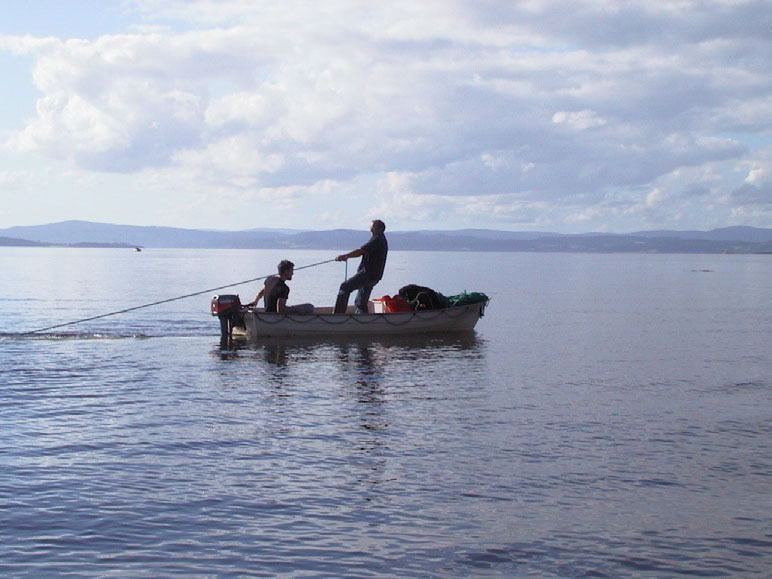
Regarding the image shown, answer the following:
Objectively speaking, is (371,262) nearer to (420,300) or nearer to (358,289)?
(358,289)

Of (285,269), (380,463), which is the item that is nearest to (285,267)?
(285,269)

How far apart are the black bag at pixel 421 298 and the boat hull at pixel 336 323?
372mm

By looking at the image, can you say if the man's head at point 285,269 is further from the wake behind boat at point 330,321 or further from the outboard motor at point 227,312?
the outboard motor at point 227,312

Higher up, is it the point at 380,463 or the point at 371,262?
the point at 371,262

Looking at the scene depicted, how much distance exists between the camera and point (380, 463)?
11.4m

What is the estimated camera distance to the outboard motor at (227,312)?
82.7ft

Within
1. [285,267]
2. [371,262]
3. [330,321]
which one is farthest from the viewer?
[330,321]

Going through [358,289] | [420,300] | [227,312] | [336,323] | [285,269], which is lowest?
[336,323]

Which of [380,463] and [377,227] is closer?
[380,463]

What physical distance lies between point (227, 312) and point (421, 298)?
5.89 metres

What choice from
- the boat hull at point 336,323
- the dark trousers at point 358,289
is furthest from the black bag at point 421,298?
the dark trousers at point 358,289

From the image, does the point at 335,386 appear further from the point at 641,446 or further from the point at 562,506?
the point at 562,506

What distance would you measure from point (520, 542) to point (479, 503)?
1.19 meters

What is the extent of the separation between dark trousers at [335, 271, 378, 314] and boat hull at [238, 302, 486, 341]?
13.5 inches
